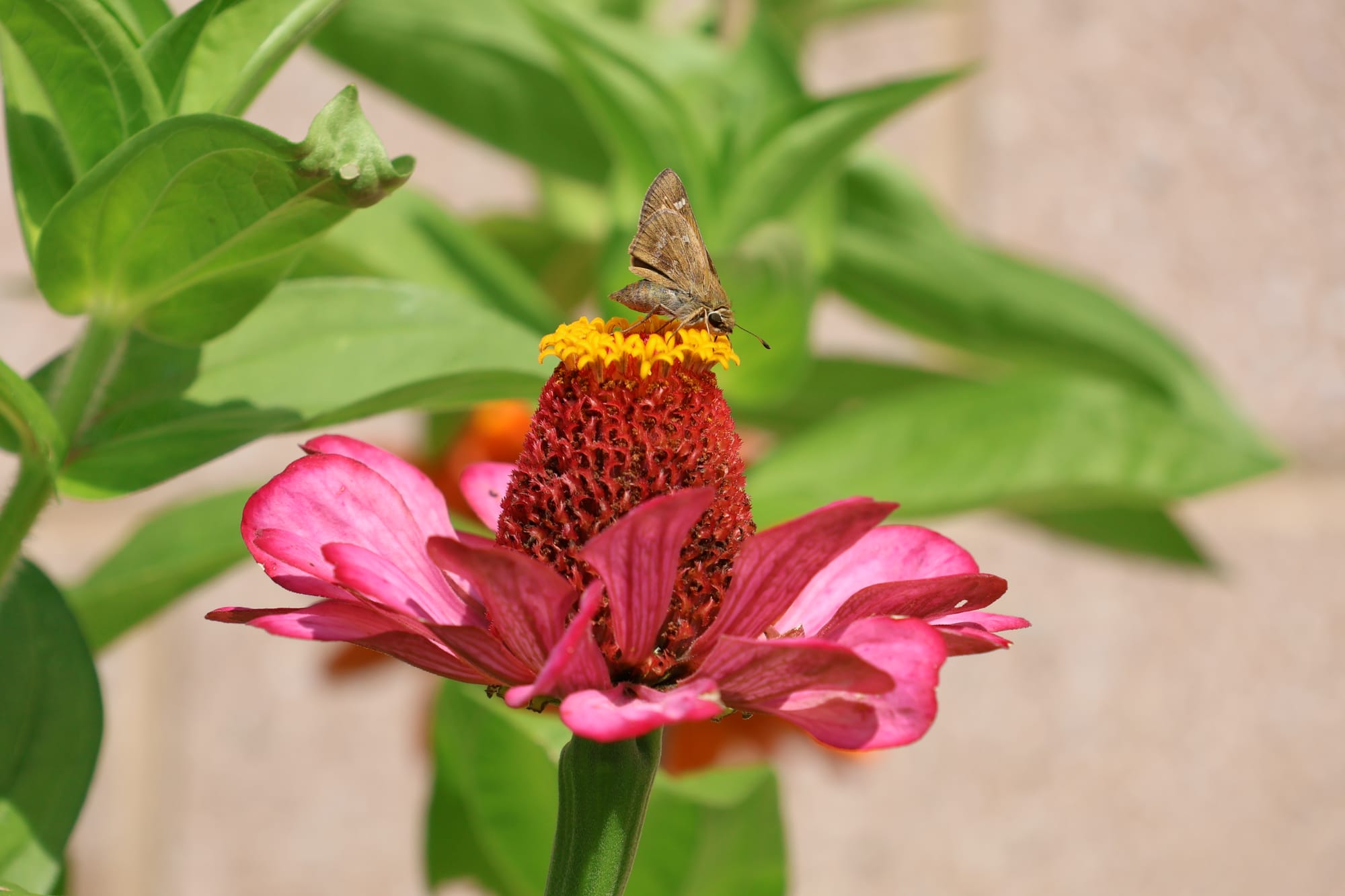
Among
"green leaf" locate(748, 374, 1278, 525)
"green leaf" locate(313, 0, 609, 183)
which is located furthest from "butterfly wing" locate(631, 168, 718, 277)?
"green leaf" locate(313, 0, 609, 183)

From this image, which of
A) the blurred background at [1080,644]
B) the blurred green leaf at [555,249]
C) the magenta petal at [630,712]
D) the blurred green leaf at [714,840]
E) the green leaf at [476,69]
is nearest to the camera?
the magenta petal at [630,712]

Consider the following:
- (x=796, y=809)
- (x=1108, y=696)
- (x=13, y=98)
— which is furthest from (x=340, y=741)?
(x=13, y=98)

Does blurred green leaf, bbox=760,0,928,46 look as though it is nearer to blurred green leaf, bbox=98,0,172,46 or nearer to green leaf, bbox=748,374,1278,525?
green leaf, bbox=748,374,1278,525

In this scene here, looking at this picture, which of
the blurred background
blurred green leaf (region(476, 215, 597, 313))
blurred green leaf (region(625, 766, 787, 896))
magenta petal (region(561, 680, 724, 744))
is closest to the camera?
magenta petal (region(561, 680, 724, 744))

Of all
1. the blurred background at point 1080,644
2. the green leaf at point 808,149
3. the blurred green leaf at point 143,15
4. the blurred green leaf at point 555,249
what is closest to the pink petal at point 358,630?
the blurred green leaf at point 143,15

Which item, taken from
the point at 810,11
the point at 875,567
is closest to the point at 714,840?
the point at 875,567

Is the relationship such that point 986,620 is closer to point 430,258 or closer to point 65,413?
point 65,413

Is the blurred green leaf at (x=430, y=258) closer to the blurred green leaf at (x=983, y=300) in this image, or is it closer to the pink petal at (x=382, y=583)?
the blurred green leaf at (x=983, y=300)
